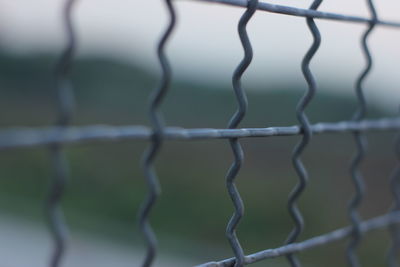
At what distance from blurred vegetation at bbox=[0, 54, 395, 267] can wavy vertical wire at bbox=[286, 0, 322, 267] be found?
1418 mm

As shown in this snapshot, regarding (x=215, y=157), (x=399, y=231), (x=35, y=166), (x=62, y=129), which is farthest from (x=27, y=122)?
(x=62, y=129)

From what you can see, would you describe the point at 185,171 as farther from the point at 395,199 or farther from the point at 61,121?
the point at 61,121

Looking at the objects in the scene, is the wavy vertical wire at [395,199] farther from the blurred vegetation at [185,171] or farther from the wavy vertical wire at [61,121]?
the blurred vegetation at [185,171]

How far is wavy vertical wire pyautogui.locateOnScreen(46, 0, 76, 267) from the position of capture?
39cm

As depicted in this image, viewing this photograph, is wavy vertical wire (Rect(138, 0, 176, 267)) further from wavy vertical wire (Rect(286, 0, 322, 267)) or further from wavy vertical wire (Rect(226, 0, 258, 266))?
wavy vertical wire (Rect(286, 0, 322, 267))

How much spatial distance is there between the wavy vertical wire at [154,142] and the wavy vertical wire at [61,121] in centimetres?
9

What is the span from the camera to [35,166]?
8.77m

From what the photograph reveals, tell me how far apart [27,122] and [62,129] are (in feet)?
26.7

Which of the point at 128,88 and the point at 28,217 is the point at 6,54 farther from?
the point at 28,217

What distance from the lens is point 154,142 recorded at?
19.4 inches

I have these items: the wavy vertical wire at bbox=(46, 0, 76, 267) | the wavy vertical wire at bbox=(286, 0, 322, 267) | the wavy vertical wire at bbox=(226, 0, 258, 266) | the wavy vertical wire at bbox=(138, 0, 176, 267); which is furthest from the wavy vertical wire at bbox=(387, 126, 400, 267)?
the wavy vertical wire at bbox=(46, 0, 76, 267)

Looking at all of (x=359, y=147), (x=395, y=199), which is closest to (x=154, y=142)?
(x=359, y=147)

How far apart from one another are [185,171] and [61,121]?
6286 millimetres

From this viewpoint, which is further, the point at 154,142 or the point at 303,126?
the point at 303,126
